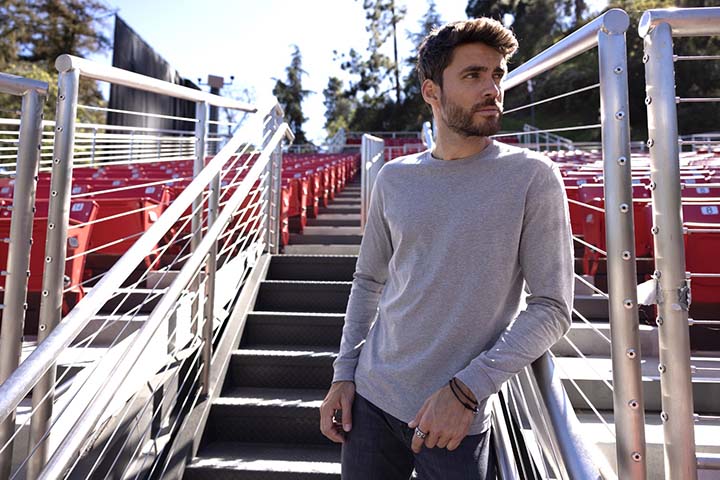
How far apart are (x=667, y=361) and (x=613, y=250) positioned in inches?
8.0

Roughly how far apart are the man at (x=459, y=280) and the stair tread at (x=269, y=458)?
0.98 m

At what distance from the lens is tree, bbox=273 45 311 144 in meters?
37.1

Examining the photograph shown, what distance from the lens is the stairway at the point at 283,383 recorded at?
82.7 inches

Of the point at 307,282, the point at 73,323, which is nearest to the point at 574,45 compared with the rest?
the point at 73,323

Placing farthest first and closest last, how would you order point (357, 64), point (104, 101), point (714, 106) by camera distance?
point (357, 64) → point (714, 106) → point (104, 101)

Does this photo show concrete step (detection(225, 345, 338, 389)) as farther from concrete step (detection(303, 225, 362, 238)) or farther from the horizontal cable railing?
concrete step (detection(303, 225, 362, 238))

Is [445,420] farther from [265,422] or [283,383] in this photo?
[283,383]

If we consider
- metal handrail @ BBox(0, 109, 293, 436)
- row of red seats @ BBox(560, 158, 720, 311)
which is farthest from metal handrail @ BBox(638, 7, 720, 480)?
metal handrail @ BBox(0, 109, 293, 436)

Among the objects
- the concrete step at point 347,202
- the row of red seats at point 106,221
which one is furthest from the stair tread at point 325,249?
the concrete step at point 347,202

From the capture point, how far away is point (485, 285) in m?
1.04

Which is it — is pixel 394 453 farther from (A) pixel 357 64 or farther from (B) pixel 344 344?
(A) pixel 357 64

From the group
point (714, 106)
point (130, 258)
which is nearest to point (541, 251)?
point (130, 258)

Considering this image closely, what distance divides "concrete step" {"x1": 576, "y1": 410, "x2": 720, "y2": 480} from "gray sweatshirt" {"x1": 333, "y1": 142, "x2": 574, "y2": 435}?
0.81 meters

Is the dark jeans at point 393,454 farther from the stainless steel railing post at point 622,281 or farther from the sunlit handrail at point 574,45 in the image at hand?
the sunlit handrail at point 574,45
